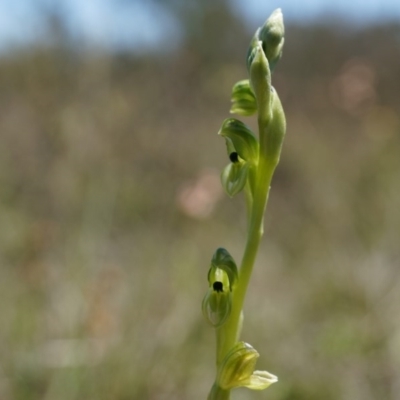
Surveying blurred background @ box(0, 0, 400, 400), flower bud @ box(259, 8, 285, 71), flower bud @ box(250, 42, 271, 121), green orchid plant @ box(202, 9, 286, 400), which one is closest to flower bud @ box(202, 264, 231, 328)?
green orchid plant @ box(202, 9, 286, 400)

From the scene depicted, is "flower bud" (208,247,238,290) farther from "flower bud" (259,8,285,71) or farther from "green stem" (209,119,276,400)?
"flower bud" (259,8,285,71)

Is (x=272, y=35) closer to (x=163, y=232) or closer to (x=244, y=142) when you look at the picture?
(x=244, y=142)

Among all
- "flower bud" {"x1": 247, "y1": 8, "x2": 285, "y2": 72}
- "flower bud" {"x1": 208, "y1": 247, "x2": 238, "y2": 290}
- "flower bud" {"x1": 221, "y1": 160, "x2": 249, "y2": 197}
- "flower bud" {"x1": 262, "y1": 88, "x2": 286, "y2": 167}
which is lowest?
"flower bud" {"x1": 208, "y1": 247, "x2": 238, "y2": 290}

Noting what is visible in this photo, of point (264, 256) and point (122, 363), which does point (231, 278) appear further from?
point (264, 256)

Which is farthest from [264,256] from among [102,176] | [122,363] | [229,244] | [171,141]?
[171,141]

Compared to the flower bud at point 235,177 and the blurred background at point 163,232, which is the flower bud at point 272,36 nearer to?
the flower bud at point 235,177

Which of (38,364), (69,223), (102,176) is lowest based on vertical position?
(38,364)

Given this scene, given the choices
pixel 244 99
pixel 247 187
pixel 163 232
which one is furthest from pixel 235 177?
pixel 163 232

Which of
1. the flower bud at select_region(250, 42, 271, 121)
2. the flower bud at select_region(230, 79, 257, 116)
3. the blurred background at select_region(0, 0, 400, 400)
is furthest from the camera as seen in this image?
the blurred background at select_region(0, 0, 400, 400)
